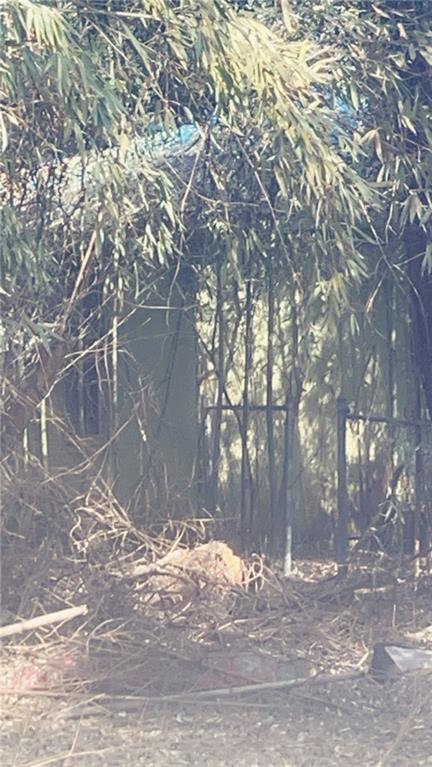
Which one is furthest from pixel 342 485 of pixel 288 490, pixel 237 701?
pixel 237 701

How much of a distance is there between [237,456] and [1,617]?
3955 mm

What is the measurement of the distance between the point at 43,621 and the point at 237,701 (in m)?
1.14

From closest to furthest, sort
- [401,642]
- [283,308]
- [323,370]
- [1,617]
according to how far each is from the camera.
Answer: [1,617] → [401,642] → [283,308] → [323,370]

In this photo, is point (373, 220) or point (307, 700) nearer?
point (307, 700)

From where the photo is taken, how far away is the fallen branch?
598 centimetres

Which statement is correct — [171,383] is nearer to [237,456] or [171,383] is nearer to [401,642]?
[237,456]

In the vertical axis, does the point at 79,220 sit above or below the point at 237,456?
above

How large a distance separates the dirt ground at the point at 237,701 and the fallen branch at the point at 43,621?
0.15 meters

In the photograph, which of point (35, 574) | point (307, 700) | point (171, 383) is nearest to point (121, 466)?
point (171, 383)

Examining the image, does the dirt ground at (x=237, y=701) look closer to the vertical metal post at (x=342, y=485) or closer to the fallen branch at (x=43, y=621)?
the fallen branch at (x=43, y=621)

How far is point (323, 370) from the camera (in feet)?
33.6

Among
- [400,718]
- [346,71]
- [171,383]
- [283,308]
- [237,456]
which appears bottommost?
[400,718]

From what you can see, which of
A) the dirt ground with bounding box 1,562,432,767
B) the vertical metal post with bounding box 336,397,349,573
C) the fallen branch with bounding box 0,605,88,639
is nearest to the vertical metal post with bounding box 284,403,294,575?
the vertical metal post with bounding box 336,397,349,573

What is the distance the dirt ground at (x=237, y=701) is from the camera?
5.14 metres
